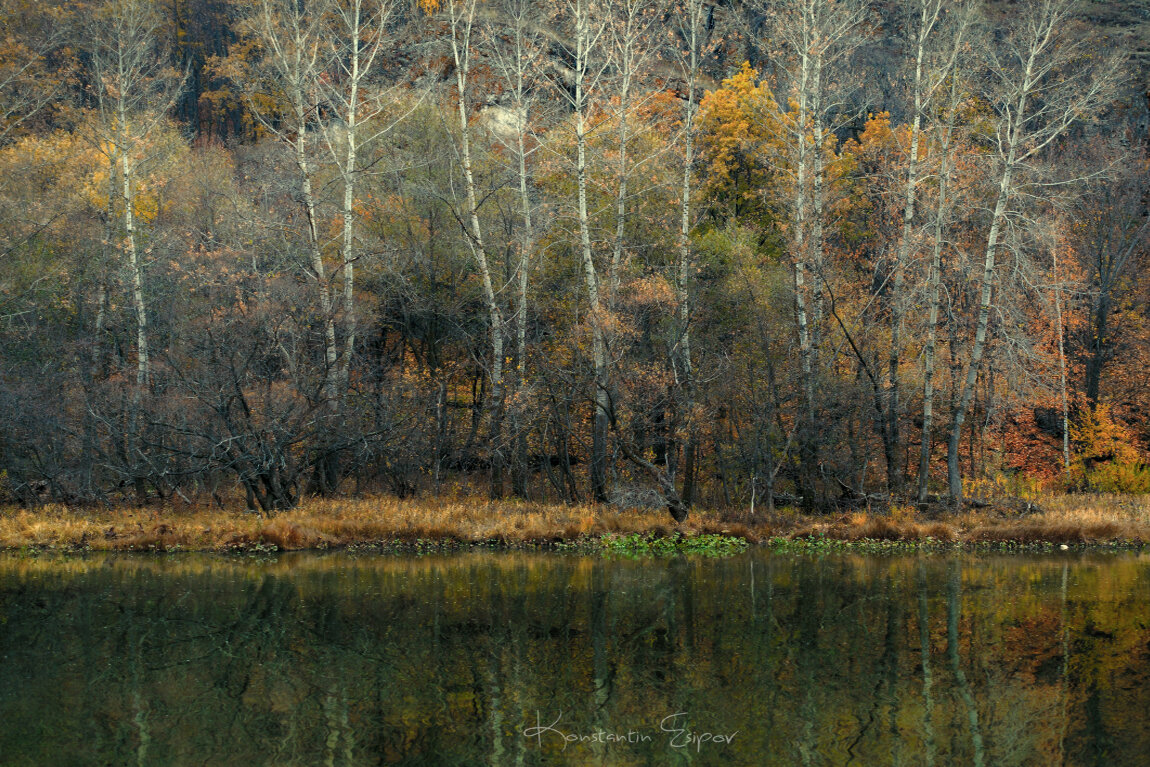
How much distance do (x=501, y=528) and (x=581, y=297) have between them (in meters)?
10.4

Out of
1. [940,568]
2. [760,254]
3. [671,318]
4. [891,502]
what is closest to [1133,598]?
[940,568]

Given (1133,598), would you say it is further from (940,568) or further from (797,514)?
(797,514)

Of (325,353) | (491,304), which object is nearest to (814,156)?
(491,304)

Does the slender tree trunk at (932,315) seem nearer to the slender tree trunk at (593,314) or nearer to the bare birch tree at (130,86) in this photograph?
the slender tree trunk at (593,314)

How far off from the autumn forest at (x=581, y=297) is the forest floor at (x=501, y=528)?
1213 millimetres

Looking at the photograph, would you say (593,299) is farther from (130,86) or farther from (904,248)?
(130,86)

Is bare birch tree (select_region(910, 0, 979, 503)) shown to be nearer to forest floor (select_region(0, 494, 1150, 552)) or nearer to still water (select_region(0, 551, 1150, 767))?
forest floor (select_region(0, 494, 1150, 552))

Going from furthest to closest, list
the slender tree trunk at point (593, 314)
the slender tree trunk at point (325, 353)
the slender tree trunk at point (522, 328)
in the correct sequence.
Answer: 1. the slender tree trunk at point (522, 328)
2. the slender tree trunk at point (593, 314)
3. the slender tree trunk at point (325, 353)

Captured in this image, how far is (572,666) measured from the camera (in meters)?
12.0

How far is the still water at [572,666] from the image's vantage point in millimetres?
9195

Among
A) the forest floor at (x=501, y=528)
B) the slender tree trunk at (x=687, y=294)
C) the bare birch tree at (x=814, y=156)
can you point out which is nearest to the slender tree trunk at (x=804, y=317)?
the bare birch tree at (x=814, y=156)

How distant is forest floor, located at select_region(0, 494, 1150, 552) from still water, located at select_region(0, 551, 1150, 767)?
113 inches

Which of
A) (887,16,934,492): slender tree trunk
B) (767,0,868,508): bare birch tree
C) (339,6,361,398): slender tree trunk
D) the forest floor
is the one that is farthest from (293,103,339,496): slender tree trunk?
(887,16,934,492): slender tree trunk

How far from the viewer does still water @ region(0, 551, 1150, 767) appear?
9195 mm
